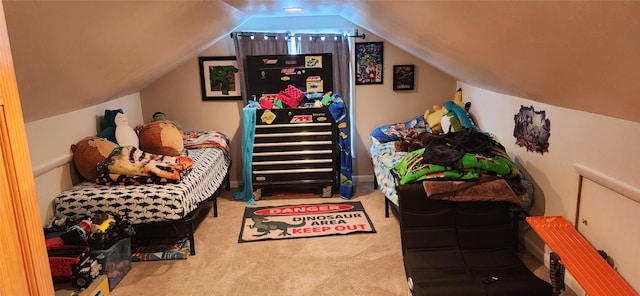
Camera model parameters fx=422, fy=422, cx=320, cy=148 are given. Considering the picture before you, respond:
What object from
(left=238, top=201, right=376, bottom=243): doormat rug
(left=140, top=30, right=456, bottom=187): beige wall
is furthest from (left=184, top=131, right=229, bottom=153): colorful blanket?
(left=238, top=201, right=376, bottom=243): doormat rug

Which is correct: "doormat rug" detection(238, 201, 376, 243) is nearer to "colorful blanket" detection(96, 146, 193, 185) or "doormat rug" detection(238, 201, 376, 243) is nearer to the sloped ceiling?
"colorful blanket" detection(96, 146, 193, 185)

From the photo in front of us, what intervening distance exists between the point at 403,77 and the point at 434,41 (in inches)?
75.9

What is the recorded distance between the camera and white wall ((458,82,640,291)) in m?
2.13

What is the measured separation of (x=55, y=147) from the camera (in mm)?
3021

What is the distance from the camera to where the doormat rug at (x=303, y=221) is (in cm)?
354

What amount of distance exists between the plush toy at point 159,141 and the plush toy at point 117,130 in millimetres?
78

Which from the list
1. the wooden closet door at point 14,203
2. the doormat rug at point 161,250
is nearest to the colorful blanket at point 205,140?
the doormat rug at point 161,250

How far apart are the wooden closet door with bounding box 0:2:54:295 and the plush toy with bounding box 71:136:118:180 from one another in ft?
8.36

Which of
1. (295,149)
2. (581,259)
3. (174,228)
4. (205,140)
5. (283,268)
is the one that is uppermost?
(205,140)

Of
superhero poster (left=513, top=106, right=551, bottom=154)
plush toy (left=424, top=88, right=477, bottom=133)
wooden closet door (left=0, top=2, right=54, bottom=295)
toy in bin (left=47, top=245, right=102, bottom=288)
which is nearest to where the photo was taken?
wooden closet door (left=0, top=2, right=54, bottom=295)

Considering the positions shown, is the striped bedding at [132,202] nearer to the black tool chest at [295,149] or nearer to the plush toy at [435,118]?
the black tool chest at [295,149]

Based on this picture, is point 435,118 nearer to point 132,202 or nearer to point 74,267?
point 132,202

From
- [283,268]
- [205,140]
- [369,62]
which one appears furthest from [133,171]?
[369,62]

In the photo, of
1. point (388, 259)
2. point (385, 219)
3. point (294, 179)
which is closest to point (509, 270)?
point (388, 259)
